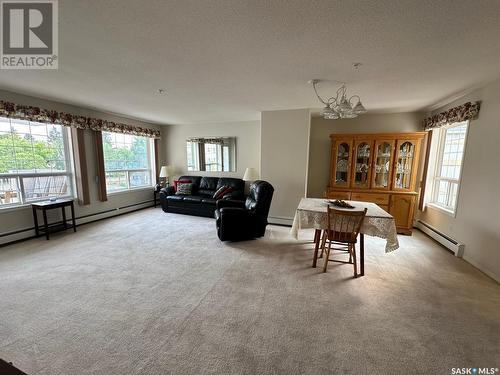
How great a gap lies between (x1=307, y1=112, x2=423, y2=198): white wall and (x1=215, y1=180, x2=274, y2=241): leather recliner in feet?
5.75

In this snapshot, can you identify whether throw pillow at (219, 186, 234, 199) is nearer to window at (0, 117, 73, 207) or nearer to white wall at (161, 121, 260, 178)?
white wall at (161, 121, 260, 178)

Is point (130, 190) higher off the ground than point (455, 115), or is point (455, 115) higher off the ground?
point (455, 115)

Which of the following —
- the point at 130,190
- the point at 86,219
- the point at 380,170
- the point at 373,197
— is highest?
the point at 380,170

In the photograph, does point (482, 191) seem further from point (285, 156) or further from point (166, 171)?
point (166, 171)

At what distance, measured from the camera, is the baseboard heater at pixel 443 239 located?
3018 mm

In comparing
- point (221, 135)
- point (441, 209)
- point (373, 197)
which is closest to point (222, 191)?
point (221, 135)

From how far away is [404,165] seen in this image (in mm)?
4035

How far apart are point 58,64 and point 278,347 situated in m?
3.38

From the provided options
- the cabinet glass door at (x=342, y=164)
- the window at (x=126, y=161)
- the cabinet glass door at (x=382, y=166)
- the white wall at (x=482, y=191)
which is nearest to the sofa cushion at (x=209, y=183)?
the window at (x=126, y=161)

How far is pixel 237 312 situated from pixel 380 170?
379cm

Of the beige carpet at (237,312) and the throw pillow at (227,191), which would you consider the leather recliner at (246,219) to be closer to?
the beige carpet at (237,312)

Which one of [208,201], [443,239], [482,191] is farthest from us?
[208,201]

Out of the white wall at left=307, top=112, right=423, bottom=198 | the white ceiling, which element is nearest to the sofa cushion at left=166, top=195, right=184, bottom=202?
the white ceiling

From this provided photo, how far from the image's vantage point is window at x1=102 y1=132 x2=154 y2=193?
4910mm
